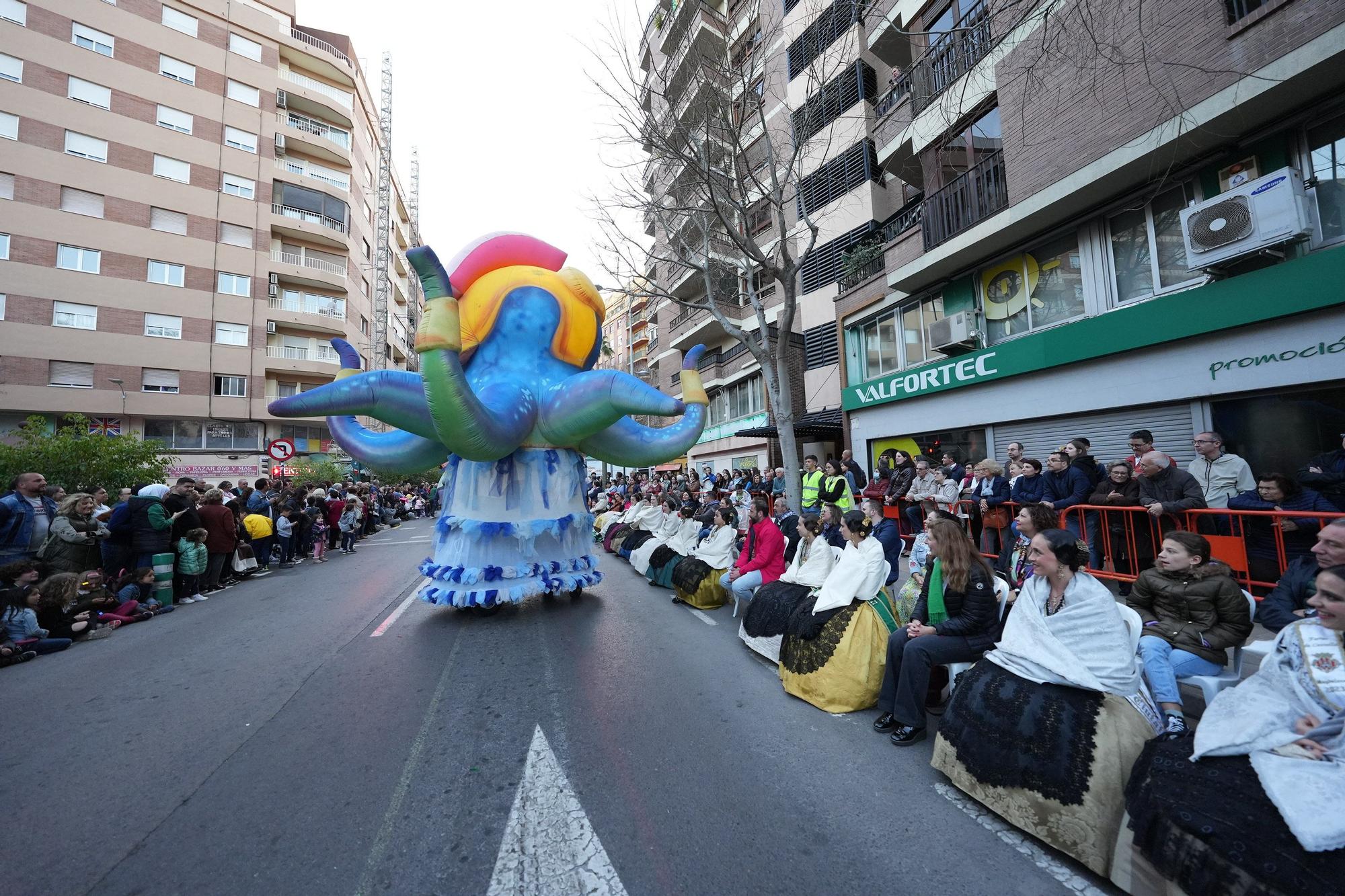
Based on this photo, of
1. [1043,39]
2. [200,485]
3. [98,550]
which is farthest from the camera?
[200,485]

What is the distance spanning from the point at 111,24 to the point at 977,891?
38209 mm

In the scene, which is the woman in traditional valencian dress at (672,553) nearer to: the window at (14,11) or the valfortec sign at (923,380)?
the valfortec sign at (923,380)

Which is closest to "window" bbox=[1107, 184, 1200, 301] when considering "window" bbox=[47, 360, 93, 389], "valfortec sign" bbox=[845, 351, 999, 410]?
"valfortec sign" bbox=[845, 351, 999, 410]

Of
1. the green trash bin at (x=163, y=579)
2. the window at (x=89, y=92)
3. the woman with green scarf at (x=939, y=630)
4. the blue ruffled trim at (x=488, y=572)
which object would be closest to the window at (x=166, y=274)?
the window at (x=89, y=92)

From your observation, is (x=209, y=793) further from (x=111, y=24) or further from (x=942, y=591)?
(x=111, y=24)

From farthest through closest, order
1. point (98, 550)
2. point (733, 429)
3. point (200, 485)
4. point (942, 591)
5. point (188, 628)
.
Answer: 1. point (733, 429)
2. point (200, 485)
3. point (98, 550)
4. point (188, 628)
5. point (942, 591)

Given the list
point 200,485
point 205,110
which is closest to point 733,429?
point 200,485

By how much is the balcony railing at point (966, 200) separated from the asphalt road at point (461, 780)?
10.0 m

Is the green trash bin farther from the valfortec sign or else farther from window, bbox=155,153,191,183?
window, bbox=155,153,191,183

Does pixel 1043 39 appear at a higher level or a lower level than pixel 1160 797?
higher

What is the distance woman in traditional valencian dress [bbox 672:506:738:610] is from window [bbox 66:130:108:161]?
3106 cm

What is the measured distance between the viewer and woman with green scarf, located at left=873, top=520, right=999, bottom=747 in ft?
10.6

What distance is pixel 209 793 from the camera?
8.78 ft

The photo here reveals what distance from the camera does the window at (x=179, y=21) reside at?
24.6 meters
